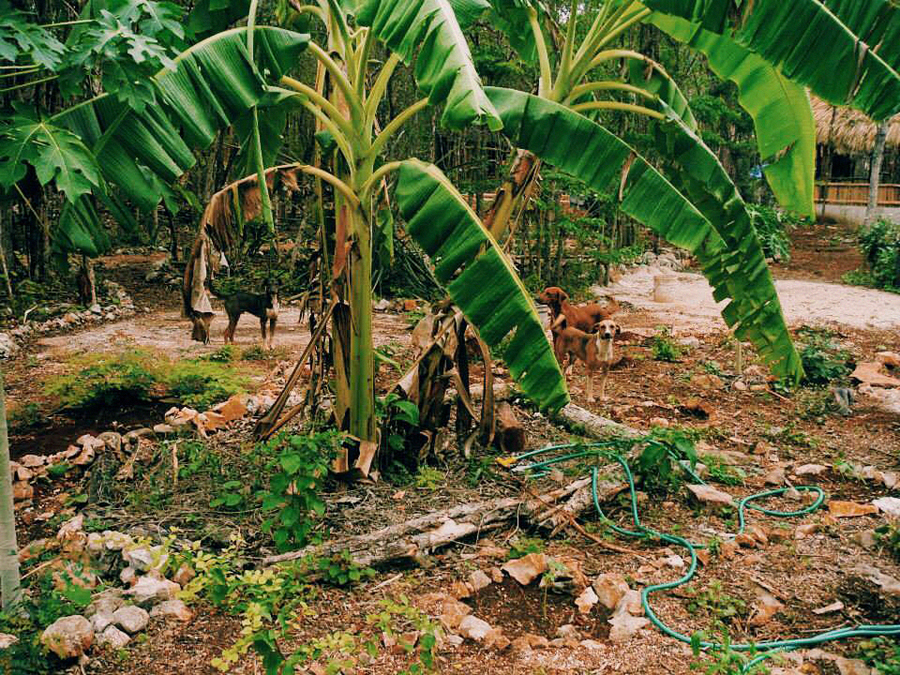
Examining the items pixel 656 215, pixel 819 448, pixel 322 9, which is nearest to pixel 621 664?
pixel 656 215

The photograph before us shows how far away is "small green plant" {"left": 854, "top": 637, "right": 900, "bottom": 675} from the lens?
9.56 feet

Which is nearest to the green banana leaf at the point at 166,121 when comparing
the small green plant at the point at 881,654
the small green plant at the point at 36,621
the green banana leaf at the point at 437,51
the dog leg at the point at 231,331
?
the green banana leaf at the point at 437,51

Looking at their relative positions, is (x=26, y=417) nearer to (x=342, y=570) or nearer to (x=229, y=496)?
(x=229, y=496)

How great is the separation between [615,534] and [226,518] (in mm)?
2330

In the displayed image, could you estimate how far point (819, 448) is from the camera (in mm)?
5766

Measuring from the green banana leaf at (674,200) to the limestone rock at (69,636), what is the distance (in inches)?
130

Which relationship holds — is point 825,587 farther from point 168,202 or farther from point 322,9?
point 322,9

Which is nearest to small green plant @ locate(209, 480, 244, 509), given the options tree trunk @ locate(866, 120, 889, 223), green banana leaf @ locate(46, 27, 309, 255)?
green banana leaf @ locate(46, 27, 309, 255)

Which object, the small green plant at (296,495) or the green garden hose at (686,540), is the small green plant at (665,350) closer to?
the green garden hose at (686,540)

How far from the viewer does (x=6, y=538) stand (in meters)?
3.25

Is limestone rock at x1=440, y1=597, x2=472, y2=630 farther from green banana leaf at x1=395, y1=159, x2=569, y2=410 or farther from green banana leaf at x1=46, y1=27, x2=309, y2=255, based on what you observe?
green banana leaf at x1=46, y1=27, x2=309, y2=255

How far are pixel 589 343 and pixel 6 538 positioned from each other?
15.4 feet

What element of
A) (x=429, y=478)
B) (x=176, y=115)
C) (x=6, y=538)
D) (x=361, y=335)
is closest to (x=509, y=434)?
(x=429, y=478)

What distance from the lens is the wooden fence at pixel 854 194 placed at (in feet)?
72.9
